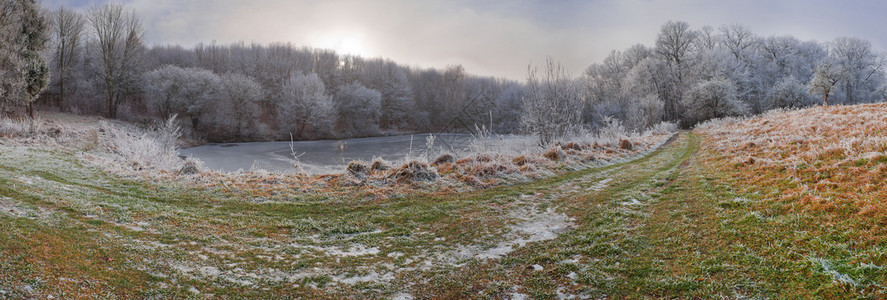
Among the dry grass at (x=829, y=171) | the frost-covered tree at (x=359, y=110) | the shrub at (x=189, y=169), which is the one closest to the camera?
the dry grass at (x=829, y=171)

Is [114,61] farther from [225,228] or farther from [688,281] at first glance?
[688,281]

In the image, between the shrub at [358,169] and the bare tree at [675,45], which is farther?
the bare tree at [675,45]

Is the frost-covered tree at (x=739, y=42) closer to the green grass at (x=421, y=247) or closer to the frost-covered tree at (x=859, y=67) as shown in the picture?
the frost-covered tree at (x=859, y=67)

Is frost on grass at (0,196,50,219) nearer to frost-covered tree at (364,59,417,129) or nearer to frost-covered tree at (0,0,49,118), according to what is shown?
frost-covered tree at (0,0,49,118)

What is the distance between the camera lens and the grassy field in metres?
4.08

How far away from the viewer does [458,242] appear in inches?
260

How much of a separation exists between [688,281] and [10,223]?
7.94 metres

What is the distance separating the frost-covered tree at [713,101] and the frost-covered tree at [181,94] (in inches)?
1968

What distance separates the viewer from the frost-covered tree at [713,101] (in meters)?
41.2

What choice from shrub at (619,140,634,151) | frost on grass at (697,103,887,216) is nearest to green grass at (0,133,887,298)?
frost on grass at (697,103,887,216)

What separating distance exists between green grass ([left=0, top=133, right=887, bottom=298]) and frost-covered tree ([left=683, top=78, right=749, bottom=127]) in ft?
128

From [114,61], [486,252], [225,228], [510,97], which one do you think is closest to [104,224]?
[225,228]

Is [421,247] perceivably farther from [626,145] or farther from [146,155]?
[626,145]

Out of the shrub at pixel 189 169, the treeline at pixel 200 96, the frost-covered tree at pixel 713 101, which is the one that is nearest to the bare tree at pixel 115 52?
the treeline at pixel 200 96
